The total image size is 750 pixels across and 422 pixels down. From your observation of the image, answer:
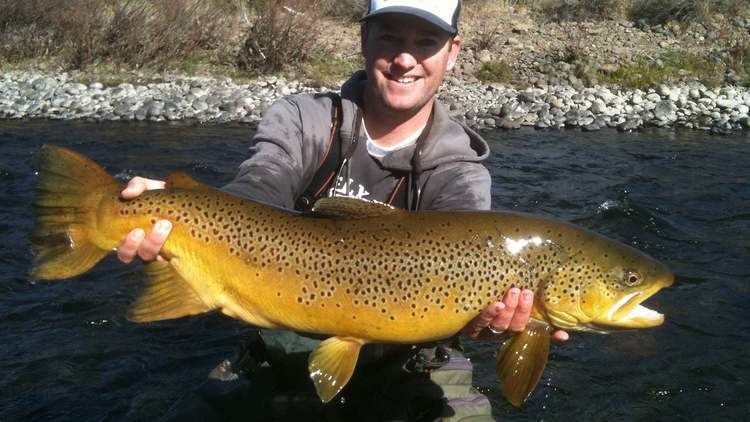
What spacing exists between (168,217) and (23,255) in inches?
163

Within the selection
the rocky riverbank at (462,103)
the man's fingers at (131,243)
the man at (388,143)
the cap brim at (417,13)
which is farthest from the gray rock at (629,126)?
the man's fingers at (131,243)

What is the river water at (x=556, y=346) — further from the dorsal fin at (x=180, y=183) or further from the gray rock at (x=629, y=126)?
the gray rock at (x=629, y=126)

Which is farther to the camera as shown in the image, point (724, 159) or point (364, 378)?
point (724, 159)

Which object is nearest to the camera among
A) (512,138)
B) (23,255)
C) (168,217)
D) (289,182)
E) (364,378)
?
(168,217)

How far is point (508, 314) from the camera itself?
9.18 ft

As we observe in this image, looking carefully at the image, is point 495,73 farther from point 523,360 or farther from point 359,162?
point 523,360

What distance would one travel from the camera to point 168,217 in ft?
9.29

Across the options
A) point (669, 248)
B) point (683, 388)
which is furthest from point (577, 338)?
point (669, 248)

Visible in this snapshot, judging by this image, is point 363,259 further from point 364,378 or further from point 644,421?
point 644,421

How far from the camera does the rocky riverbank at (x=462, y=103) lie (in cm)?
1225

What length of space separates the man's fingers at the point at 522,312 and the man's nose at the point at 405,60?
1.22 m

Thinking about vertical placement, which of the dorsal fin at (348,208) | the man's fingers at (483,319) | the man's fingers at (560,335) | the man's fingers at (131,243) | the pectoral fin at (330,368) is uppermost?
the dorsal fin at (348,208)

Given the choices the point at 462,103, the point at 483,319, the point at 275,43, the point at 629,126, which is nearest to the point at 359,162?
the point at 483,319

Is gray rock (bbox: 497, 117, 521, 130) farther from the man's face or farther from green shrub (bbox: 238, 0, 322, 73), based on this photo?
the man's face
